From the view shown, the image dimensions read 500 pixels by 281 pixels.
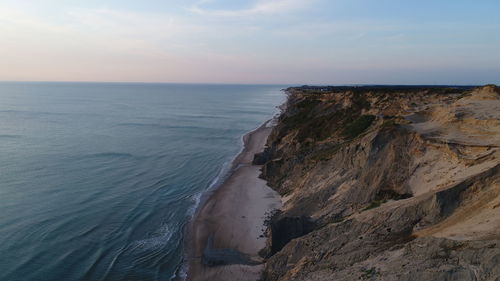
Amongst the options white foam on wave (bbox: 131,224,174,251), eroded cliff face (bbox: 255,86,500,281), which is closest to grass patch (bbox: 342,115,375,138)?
eroded cliff face (bbox: 255,86,500,281)

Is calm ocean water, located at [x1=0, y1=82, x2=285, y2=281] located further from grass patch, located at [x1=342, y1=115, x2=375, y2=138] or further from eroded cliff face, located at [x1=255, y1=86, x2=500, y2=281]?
grass patch, located at [x1=342, y1=115, x2=375, y2=138]

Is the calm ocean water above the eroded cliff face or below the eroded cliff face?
below

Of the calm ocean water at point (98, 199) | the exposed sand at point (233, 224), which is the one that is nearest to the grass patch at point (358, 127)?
the exposed sand at point (233, 224)

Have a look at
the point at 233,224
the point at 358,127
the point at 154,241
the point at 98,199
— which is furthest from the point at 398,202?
the point at 98,199

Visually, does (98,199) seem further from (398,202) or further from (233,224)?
(398,202)

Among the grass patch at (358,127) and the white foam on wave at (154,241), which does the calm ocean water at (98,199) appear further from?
the grass patch at (358,127)
